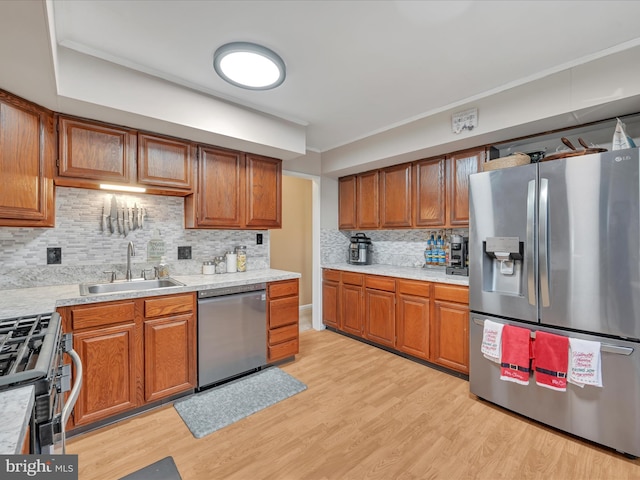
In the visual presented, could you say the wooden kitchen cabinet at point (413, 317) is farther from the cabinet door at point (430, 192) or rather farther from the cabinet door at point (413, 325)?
the cabinet door at point (430, 192)

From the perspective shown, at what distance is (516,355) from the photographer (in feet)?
6.80

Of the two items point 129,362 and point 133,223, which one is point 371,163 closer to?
point 133,223

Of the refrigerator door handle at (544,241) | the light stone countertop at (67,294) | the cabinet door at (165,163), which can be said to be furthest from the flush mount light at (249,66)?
the refrigerator door handle at (544,241)

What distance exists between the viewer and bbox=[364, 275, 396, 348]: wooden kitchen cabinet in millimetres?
3220

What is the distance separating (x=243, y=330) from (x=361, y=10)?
7.98 feet

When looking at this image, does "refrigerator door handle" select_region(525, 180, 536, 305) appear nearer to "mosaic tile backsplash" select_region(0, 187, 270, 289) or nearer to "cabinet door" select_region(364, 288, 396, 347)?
"cabinet door" select_region(364, 288, 396, 347)

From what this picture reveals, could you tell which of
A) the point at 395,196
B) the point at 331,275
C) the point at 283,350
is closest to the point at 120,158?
the point at 283,350

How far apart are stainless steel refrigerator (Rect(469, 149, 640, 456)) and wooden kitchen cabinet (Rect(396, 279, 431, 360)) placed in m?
0.59

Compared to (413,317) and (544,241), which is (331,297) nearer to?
(413,317)

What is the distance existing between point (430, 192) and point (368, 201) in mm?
853

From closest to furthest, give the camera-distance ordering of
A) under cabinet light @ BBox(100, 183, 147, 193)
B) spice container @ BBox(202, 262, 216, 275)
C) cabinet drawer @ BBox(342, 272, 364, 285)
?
under cabinet light @ BBox(100, 183, 147, 193) < spice container @ BBox(202, 262, 216, 275) < cabinet drawer @ BBox(342, 272, 364, 285)

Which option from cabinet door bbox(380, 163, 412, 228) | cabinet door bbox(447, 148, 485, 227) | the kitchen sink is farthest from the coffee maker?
the kitchen sink

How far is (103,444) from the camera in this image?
1.85 metres

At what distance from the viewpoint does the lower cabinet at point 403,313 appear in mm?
2672
